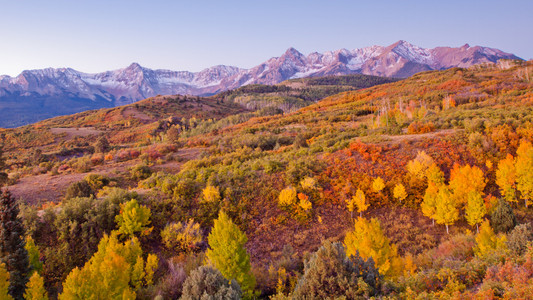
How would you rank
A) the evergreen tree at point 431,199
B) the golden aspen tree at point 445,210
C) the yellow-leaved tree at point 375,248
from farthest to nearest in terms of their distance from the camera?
the evergreen tree at point 431,199, the golden aspen tree at point 445,210, the yellow-leaved tree at point 375,248

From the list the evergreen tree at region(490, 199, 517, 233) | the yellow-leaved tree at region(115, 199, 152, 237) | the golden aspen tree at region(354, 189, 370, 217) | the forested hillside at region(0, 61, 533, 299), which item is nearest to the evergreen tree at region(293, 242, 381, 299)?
the forested hillside at region(0, 61, 533, 299)

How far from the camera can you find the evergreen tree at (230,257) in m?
9.83

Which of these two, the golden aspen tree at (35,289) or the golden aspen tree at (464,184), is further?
the golden aspen tree at (464,184)

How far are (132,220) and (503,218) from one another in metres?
19.3

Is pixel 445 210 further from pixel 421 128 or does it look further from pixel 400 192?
pixel 421 128

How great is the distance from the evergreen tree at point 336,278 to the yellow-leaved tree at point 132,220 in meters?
10.4

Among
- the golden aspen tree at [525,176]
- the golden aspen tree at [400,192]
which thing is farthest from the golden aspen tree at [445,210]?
the golden aspen tree at [525,176]

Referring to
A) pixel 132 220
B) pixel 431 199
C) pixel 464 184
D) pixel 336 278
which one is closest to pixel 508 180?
pixel 464 184

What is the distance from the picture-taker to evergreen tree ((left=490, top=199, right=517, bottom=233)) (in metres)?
13.2

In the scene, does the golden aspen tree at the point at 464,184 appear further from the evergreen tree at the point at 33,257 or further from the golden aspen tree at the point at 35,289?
the evergreen tree at the point at 33,257

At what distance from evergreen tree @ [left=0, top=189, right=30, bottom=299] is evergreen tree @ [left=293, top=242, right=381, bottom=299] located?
33.8ft

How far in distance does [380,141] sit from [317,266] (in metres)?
20.4

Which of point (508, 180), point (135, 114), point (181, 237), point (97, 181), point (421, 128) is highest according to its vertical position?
point (135, 114)

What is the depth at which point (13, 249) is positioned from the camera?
999 centimetres
